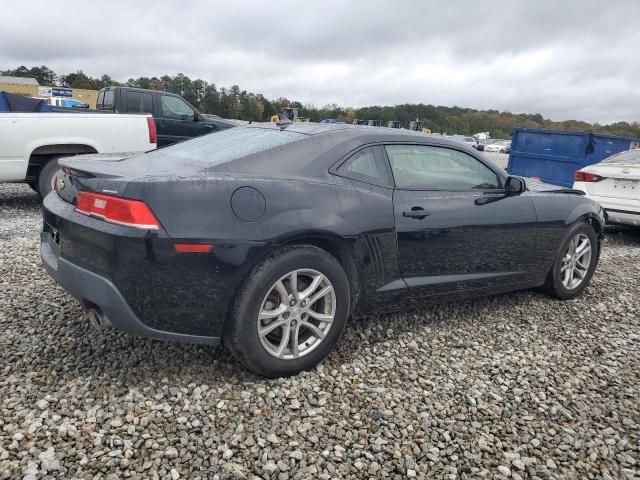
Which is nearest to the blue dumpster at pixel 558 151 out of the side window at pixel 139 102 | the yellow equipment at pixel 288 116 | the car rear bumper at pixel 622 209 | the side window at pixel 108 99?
the car rear bumper at pixel 622 209

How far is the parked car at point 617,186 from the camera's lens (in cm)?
660

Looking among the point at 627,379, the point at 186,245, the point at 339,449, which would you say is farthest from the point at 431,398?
the point at 186,245

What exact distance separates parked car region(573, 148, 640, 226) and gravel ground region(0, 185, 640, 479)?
363 cm

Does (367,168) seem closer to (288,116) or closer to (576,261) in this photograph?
(576,261)

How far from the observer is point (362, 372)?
114 inches

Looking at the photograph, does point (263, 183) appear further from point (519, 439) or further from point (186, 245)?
point (519, 439)

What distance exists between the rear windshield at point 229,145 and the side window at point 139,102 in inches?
299

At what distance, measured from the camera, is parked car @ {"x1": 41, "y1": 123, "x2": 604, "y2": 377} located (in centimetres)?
237

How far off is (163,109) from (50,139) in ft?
13.5

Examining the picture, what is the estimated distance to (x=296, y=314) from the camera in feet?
8.87

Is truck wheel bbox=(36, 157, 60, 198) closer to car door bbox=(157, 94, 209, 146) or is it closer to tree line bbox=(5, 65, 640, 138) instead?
car door bbox=(157, 94, 209, 146)

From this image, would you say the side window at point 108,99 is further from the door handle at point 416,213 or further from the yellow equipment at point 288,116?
the door handle at point 416,213

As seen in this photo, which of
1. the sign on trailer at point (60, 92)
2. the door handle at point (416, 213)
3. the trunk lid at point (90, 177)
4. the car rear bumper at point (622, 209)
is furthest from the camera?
the sign on trailer at point (60, 92)

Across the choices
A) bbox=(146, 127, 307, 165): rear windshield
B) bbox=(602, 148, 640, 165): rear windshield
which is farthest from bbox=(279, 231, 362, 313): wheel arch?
bbox=(602, 148, 640, 165): rear windshield
